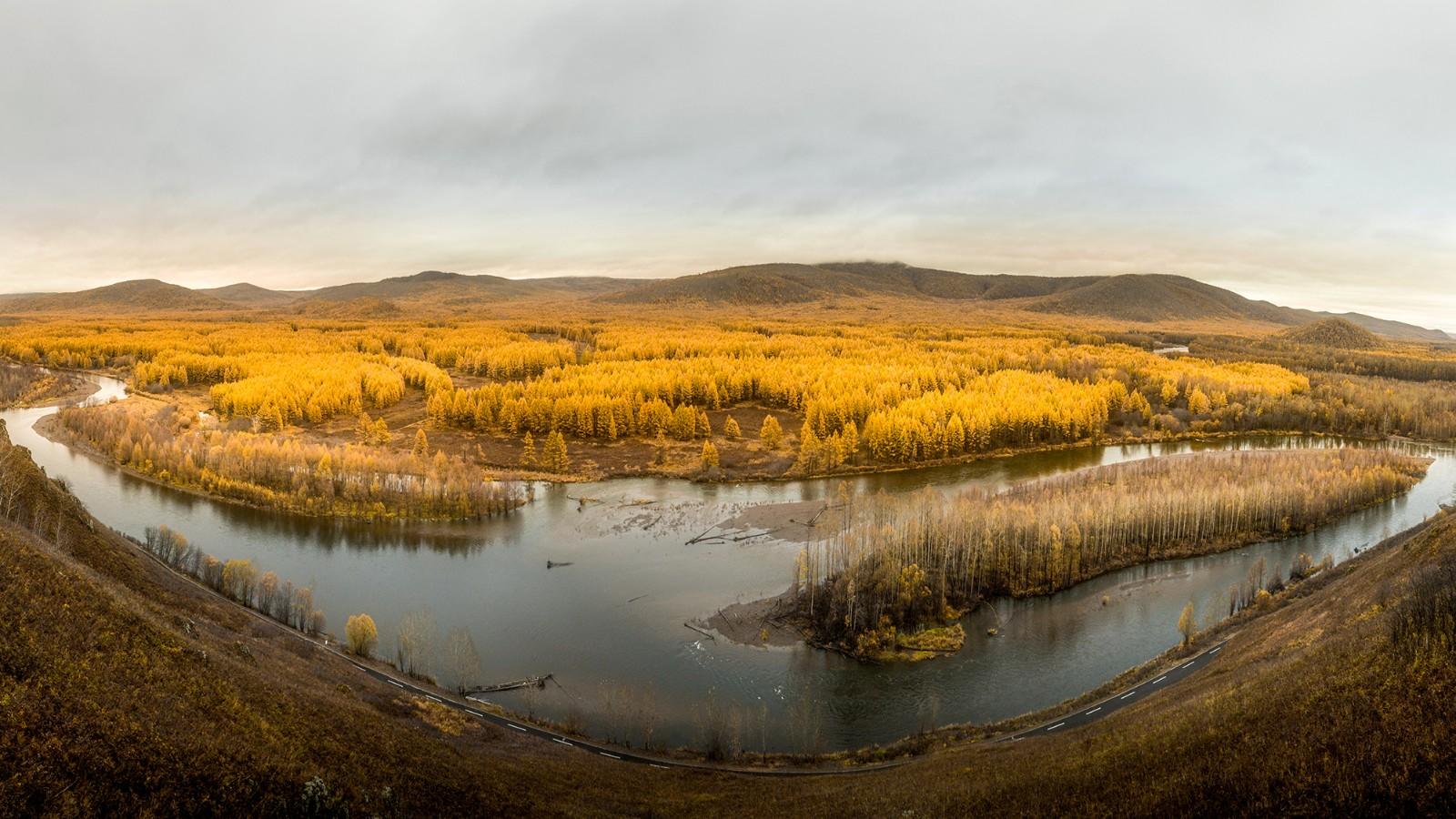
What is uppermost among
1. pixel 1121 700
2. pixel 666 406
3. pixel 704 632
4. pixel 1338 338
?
pixel 1338 338

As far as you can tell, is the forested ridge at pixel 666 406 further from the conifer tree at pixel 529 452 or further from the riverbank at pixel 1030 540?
the riverbank at pixel 1030 540

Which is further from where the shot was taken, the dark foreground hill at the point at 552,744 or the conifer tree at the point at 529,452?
the conifer tree at the point at 529,452

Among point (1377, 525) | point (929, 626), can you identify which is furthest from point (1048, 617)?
point (1377, 525)

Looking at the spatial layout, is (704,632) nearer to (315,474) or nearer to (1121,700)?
(1121,700)

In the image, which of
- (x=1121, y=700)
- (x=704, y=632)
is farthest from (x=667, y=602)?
(x=1121, y=700)

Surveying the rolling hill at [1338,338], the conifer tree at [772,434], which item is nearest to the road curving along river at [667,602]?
the conifer tree at [772,434]

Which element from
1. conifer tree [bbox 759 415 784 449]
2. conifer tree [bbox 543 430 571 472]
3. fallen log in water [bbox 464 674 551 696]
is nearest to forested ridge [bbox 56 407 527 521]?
conifer tree [bbox 543 430 571 472]

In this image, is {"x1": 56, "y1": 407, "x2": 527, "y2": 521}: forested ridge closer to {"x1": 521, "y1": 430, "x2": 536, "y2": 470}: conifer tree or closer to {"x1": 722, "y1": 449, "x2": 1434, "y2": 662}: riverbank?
{"x1": 521, "y1": 430, "x2": 536, "y2": 470}: conifer tree
